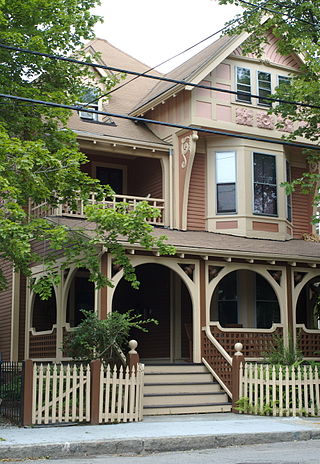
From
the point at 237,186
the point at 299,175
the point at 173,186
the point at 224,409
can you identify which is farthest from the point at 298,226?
the point at 224,409

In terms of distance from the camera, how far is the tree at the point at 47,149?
43.3 ft

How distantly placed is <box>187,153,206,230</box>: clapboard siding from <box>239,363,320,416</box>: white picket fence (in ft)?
19.5

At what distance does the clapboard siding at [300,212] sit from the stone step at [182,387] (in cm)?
771

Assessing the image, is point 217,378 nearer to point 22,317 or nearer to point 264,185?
point 264,185

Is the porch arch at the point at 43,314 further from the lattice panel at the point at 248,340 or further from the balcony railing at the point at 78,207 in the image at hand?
the lattice panel at the point at 248,340

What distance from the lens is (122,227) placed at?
1388cm

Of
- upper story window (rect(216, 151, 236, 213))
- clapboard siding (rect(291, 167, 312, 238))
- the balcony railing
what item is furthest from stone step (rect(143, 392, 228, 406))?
clapboard siding (rect(291, 167, 312, 238))

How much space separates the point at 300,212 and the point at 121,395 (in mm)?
11231

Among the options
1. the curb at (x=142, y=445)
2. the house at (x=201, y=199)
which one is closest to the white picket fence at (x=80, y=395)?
the curb at (x=142, y=445)

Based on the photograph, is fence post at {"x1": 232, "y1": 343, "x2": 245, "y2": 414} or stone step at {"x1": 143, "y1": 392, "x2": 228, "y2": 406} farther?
fence post at {"x1": 232, "y1": 343, "x2": 245, "y2": 414}

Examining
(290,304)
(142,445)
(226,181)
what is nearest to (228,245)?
(290,304)

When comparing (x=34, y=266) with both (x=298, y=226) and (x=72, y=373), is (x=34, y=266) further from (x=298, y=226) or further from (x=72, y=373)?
(x=298, y=226)

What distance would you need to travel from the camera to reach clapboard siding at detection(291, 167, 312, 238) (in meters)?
22.8

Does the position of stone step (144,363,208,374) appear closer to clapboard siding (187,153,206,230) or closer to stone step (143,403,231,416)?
stone step (143,403,231,416)
